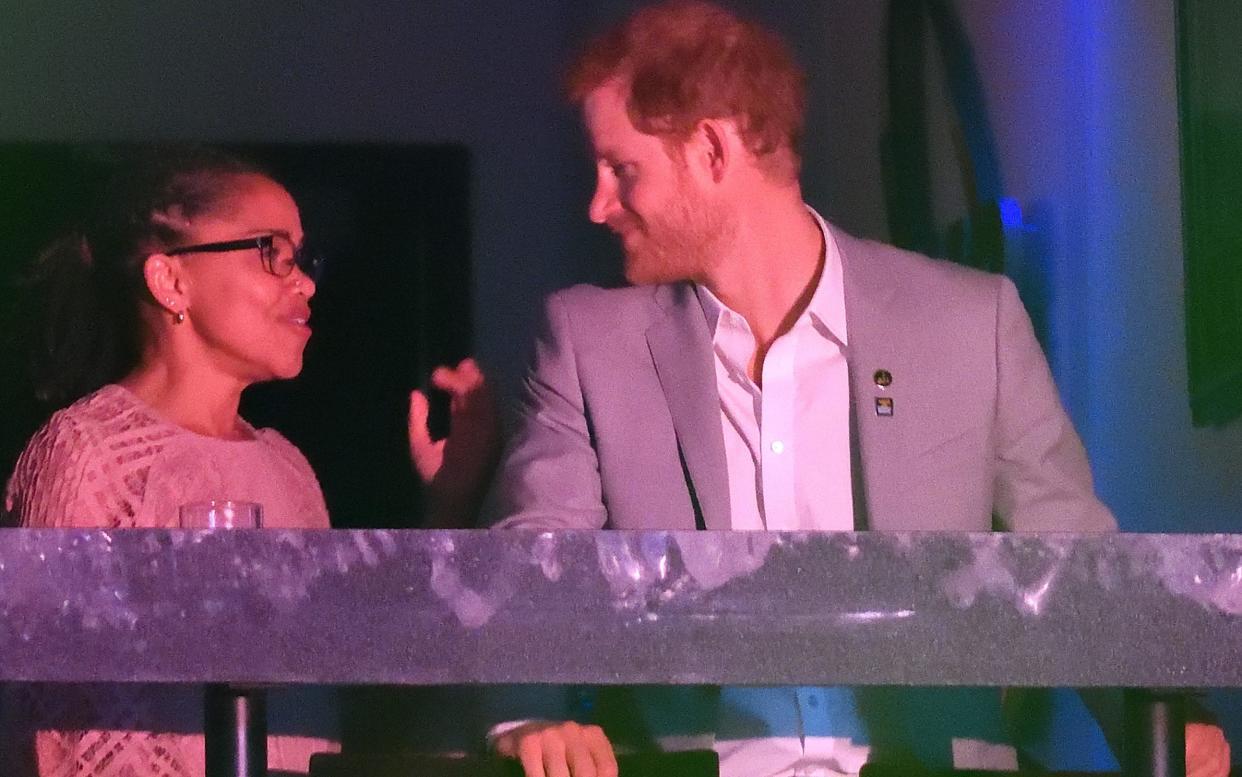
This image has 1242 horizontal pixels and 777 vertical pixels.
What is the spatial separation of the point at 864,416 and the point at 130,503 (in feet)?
2.40

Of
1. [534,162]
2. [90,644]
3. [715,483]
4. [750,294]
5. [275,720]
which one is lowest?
[275,720]

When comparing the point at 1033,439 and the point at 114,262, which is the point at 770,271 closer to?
the point at 1033,439

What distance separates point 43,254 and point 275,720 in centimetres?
55

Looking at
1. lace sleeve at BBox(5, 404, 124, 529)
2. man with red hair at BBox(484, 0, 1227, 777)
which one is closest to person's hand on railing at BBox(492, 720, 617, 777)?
man with red hair at BBox(484, 0, 1227, 777)

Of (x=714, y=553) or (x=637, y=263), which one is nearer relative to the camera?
(x=714, y=553)

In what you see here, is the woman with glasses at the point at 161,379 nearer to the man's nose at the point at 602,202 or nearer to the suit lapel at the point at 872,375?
the man's nose at the point at 602,202

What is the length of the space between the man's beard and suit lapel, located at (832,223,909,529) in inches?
4.8

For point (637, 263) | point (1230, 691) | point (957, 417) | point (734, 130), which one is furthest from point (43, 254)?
point (1230, 691)

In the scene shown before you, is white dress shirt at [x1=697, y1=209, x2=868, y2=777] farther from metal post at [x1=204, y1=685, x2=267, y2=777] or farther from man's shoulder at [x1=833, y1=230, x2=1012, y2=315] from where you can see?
metal post at [x1=204, y1=685, x2=267, y2=777]

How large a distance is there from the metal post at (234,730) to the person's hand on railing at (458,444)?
30 cm

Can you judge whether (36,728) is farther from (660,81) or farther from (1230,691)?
(1230,691)

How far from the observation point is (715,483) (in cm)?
136

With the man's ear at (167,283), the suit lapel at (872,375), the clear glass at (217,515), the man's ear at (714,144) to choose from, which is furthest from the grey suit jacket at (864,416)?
the man's ear at (167,283)

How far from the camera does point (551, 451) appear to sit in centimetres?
136
